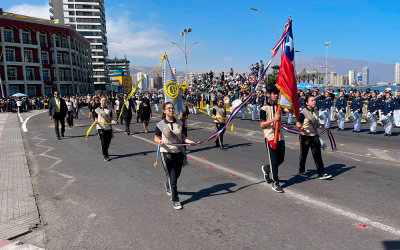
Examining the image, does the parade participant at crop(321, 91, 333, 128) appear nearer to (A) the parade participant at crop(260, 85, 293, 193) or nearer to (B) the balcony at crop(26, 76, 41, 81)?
(A) the parade participant at crop(260, 85, 293, 193)

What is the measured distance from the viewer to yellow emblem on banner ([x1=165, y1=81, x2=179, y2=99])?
32.2 ft

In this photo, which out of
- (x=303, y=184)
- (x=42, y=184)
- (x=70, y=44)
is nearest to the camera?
(x=303, y=184)

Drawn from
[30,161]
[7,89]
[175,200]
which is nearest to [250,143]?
[175,200]

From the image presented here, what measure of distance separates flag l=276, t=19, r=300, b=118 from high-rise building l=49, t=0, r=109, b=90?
105684 millimetres

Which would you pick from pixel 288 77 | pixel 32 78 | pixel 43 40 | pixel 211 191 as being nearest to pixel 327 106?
pixel 288 77

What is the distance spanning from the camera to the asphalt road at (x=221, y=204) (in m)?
4.03

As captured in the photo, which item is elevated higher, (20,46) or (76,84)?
(20,46)

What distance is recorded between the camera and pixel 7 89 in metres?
54.7

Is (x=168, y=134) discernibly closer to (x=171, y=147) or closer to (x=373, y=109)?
(x=171, y=147)

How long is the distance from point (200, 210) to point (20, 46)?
6374 centimetres

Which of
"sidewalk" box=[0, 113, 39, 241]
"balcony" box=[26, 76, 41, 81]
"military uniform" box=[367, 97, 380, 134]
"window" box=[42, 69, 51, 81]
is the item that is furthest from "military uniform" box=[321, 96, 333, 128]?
"window" box=[42, 69, 51, 81]

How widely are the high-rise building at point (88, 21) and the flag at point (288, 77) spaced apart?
106m

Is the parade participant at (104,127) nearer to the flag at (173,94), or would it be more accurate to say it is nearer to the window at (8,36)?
the flag at (173,94)

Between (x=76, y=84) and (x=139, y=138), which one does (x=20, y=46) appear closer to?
(x=76, y=84)
